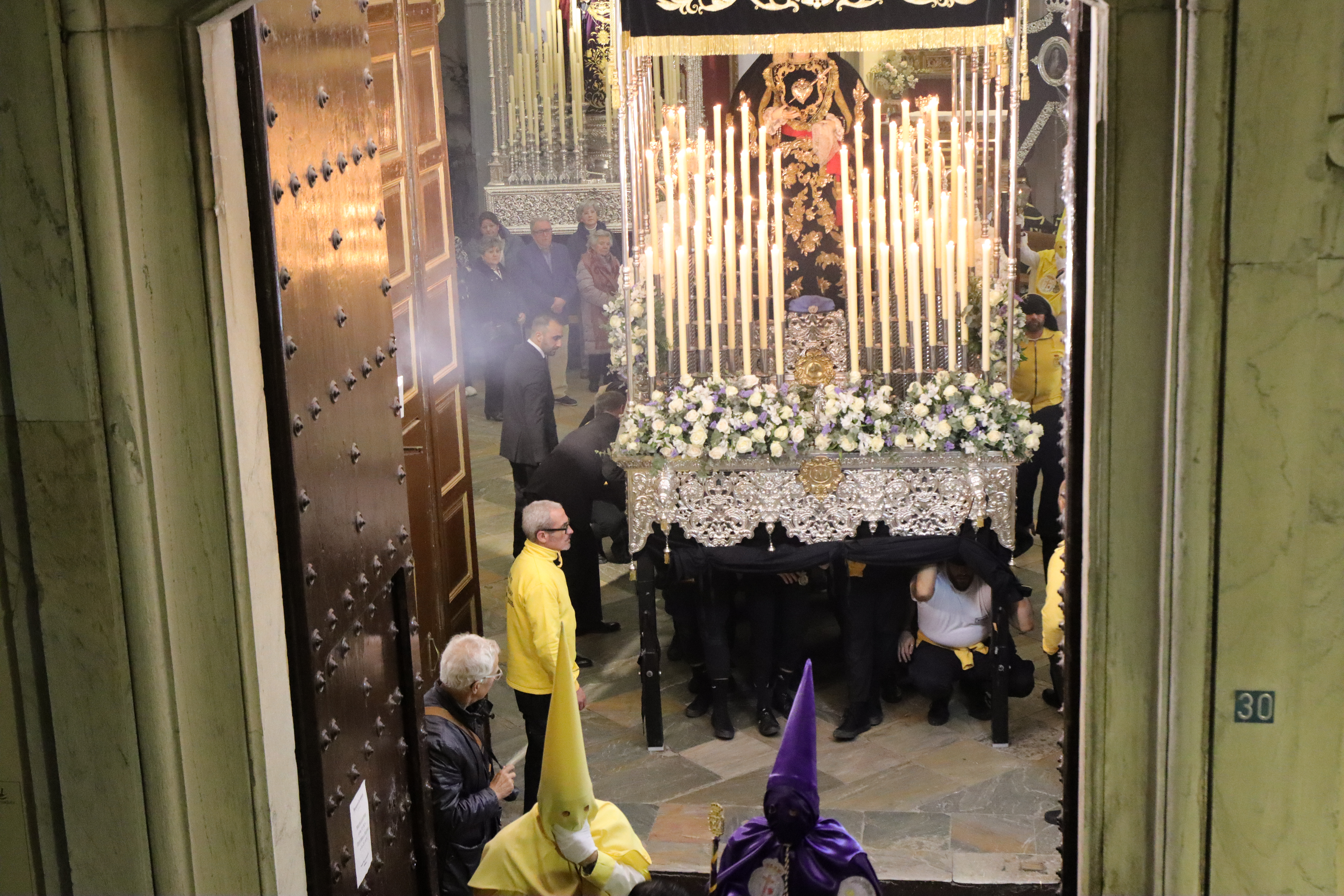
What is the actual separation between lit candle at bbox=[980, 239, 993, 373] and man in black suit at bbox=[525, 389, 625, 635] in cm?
178

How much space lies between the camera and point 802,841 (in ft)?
13.0

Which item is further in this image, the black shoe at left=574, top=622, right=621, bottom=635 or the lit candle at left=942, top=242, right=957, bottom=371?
the black shoe at left=574, top=622, right=621, bottom=635

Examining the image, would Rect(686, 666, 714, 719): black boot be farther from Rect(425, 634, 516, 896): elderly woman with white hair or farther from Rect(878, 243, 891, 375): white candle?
Rect(425, 634, 516, 896): elderly woman with white hair

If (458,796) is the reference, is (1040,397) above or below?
above

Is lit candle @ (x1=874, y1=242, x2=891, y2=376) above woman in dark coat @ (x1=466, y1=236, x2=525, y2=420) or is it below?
above

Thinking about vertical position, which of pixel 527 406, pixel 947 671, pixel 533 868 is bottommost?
pixel 947 671

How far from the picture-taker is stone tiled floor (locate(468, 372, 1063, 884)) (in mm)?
5691

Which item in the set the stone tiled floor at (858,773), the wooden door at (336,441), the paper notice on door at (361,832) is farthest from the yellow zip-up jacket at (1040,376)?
the paper notice on door at (361,832)

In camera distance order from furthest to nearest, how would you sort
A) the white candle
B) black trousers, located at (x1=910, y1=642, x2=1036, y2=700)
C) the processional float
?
black trousers, located at (x1=910, y1=642, x2=1036, y2=700), the white candle, the processional float

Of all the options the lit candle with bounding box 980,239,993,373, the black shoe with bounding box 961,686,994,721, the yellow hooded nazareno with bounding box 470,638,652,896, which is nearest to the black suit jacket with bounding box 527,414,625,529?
the lit candle with bounding box 980,239,993,373

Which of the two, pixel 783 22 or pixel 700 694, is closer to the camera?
pixel 783 22

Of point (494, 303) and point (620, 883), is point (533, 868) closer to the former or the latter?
point (620, 883)

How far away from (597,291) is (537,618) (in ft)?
26.4

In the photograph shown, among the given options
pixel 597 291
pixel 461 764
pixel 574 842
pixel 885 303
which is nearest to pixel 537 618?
pixel 461 764
